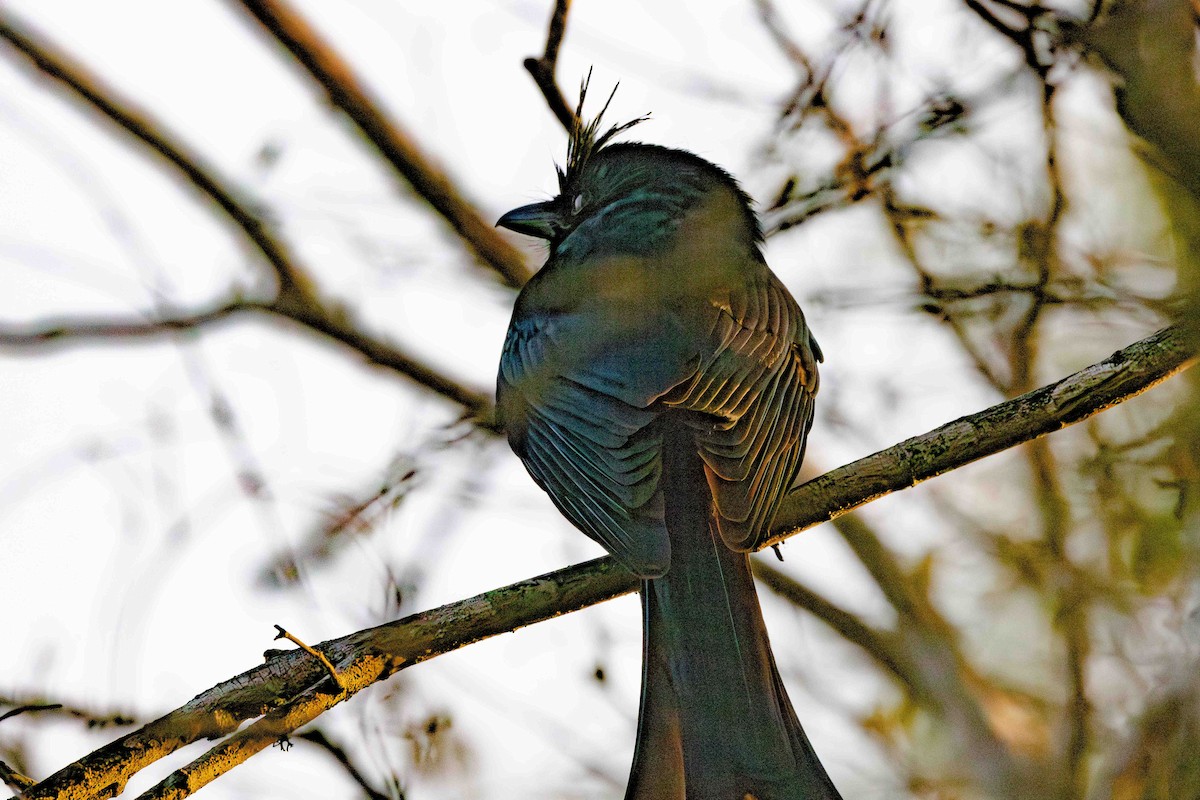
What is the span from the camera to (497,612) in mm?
3400

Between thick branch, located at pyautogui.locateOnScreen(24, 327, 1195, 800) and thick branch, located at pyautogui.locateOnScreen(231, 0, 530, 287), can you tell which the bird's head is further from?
thick branch, located at pyautogui.locateOnScreen(24, 327, 1195, 800)

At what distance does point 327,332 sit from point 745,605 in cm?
325

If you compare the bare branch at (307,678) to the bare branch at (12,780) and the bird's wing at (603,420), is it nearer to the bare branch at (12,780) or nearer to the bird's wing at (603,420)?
the bare branch at (12,780)

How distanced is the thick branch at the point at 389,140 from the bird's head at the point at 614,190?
19.7 inches

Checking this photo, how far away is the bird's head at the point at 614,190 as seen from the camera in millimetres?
5027

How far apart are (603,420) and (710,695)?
3.15ft

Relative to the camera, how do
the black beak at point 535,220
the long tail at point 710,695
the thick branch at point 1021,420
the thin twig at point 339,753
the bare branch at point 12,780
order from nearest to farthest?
the bare branch at point 12,780 → the long tail at point 710,695 → the thin twig at point 339,753 → the thick branch at point 1021,420 → the black beak at point 535,220

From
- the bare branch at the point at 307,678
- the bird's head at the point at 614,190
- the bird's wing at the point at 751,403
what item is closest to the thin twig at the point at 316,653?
the bare branch at the point at 307,678

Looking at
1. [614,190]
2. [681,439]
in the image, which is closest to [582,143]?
[614,190]

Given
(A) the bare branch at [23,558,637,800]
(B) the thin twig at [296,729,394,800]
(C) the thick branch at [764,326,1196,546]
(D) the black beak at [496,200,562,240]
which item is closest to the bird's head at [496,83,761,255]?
(D) the black beak at [496,200,562,240]

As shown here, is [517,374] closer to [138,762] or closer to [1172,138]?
[138,762]

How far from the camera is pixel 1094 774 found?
5031 mm

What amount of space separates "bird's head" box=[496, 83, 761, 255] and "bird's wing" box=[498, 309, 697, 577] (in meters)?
0.74

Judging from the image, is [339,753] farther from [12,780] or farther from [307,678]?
[12,780]
